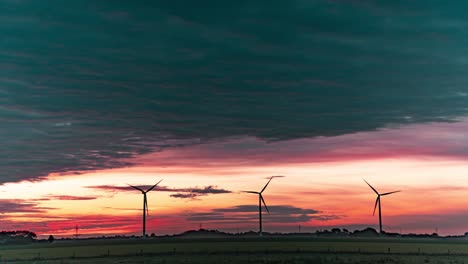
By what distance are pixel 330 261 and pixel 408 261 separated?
16.8 m

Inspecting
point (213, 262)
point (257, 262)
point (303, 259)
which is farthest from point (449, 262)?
point (213, 262)

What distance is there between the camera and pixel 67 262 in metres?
151

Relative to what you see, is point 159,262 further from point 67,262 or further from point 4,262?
point 4,262

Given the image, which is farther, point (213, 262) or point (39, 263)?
point (39, 263)

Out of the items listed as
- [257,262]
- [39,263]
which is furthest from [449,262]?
[39,263]

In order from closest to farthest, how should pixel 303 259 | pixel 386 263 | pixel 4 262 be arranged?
pixel 386 263
pixel 303 259
pixel 4 262

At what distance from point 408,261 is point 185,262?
147ft

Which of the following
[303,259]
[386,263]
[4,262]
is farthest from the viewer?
[4,262]

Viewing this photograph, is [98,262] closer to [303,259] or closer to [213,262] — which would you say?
[213,262]

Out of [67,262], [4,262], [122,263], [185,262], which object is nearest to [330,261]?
[185,262]

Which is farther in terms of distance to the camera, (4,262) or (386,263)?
(4,262)

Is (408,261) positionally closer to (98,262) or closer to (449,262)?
(449,262)

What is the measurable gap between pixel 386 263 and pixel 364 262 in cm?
418

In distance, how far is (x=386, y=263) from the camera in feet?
435
